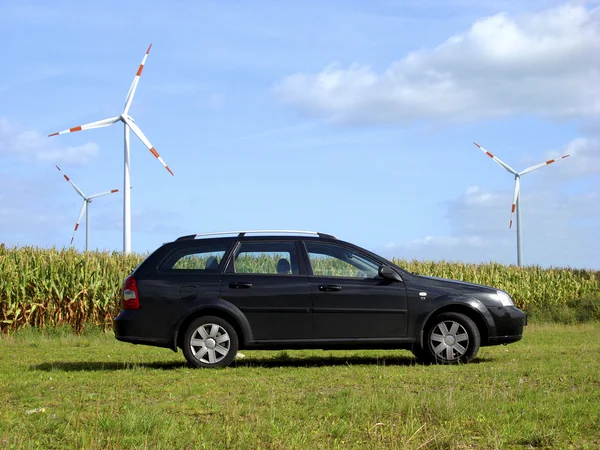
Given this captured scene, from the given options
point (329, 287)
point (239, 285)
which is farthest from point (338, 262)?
point (239, 285)

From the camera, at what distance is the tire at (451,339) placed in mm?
13086

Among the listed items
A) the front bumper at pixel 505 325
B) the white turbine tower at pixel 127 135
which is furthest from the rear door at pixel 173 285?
the white turbine tower at pixel 127 135

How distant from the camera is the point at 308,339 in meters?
12.9

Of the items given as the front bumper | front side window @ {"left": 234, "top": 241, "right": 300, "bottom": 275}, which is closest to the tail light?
front side window @ {"left": 234, "top": 241, "right": 300, "bottom": 275}

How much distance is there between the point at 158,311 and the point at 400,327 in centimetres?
A: 341

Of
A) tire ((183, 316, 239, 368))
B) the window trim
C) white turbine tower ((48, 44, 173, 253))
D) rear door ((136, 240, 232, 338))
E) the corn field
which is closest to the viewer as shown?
tire ((183, 316, 239, 368))

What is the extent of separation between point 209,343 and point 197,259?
1.22 meters

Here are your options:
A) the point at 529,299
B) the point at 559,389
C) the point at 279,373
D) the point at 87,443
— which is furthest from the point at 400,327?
the point at 529,299

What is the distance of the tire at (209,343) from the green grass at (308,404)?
247 mm

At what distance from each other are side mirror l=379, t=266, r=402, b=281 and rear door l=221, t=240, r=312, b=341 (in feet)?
3.50

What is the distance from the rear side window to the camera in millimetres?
12988

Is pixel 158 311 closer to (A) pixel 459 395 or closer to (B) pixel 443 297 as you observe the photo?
(B) pixel 443 297

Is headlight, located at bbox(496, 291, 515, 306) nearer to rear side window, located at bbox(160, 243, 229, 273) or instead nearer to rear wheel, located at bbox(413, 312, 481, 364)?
rear wheel, located at bbox(413, 312, 481, 364)

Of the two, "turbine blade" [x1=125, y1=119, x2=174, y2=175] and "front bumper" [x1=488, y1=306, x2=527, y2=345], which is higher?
"turbine blade" [x1=125, y1=119, x2=174, y2=175]
